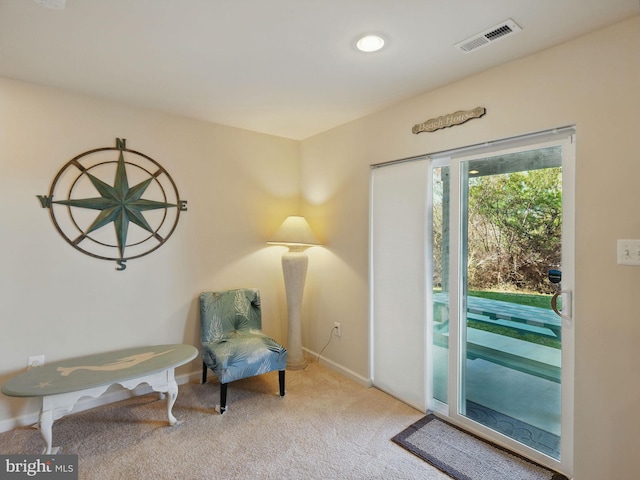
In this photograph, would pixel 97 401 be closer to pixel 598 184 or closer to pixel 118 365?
pixel 118 365

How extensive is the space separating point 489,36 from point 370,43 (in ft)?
1.99

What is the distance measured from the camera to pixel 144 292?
270 centimetres

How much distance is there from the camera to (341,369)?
3.11 meters

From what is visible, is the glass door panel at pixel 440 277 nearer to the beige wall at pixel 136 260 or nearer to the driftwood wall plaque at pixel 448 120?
the driftwood wall plaque at pixel 448 120

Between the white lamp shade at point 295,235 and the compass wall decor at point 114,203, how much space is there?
2.93 ft

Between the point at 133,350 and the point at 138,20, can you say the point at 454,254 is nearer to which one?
the point at 138,20

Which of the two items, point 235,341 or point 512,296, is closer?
point 512,296

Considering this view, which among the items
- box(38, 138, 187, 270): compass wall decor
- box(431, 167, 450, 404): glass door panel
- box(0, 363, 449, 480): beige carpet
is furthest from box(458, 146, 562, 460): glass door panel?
box(38, 138, 187, 270): compass wall decor

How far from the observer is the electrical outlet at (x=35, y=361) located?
7.41 feet

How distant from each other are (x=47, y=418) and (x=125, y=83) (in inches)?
84.3

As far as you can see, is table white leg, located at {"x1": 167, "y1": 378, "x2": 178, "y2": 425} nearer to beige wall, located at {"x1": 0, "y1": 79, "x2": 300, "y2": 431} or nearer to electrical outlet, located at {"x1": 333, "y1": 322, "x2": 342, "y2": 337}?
beige wall, located at {"x1": 0, "y1": 79, "x2": 300, "y2": 431}

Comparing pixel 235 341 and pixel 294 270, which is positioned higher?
pixel 294 270

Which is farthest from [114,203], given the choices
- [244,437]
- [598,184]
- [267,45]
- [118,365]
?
[598,184]

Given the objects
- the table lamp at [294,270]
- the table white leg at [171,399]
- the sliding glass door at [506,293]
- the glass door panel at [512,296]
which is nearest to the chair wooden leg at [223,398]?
the table white leg at [171,399]
